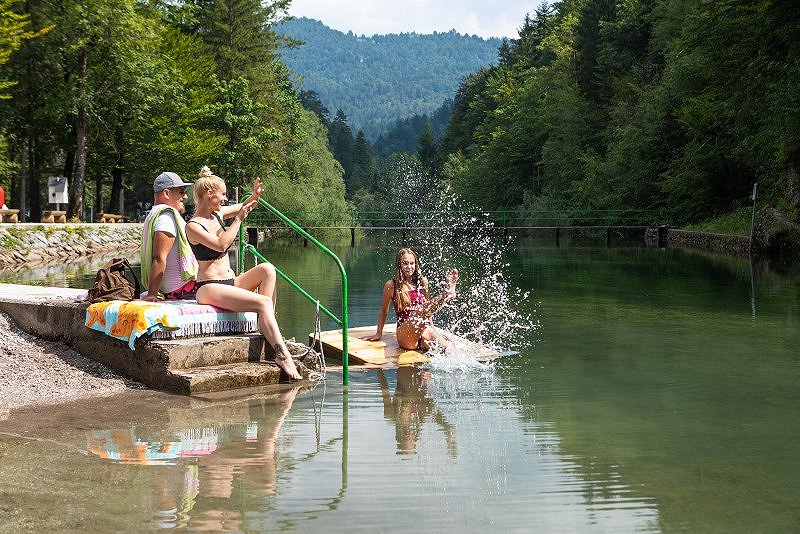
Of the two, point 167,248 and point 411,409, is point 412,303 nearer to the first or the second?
point 411,409

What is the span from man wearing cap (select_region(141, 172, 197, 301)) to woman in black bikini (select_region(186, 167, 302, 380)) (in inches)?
4.4

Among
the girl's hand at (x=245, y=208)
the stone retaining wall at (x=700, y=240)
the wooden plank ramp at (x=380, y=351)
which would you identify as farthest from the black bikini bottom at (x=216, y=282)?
the stone retaining wall at (x=700, y=240)

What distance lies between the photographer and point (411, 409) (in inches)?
344

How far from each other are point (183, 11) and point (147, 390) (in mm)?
49728

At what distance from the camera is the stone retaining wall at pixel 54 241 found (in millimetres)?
31922

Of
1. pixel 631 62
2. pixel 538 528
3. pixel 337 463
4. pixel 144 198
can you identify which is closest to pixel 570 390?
pixel 337 463

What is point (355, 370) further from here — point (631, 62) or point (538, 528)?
point (631, 62)

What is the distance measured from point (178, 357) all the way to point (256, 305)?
35.6 inches

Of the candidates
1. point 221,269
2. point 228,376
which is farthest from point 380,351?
point 228,376

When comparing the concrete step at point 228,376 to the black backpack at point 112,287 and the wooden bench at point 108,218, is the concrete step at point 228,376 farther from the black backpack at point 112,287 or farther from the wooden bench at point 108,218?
the wooden bench at point 108,218

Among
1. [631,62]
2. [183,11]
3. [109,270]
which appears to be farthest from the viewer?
[631,62]

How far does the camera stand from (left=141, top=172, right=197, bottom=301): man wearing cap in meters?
9.50

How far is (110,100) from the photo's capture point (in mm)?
46594

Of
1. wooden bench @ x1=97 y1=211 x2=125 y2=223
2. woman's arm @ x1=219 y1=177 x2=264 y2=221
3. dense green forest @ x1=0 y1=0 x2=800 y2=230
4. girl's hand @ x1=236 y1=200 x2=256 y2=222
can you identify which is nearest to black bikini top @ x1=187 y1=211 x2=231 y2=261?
woman's arm @ x1=219 y1=177 x2=264 y2=221
